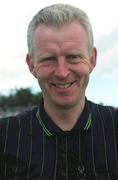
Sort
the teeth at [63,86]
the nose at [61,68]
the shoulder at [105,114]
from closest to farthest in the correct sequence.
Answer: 1. the nose at [61,68]
2. the teeth at [63,86]
3. the shoulder at [105,114]

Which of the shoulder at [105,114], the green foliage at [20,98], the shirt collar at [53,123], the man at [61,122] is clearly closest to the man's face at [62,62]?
the man at [61,122]

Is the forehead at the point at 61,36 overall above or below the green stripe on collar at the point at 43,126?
above

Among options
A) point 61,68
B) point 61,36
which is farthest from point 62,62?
point 61,36

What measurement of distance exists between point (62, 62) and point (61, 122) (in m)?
0.55

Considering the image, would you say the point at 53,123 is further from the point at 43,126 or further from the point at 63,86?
the point at 63,86

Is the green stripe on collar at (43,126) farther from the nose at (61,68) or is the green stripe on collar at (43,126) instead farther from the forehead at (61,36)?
the forehead at (61,36)

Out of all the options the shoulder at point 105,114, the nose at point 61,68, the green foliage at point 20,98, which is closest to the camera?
the nose at point 61,68

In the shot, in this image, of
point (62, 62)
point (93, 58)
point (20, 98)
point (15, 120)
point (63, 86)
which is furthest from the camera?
point (20, 98)

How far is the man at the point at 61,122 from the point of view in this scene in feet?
13.4

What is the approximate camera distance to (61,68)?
158 inches

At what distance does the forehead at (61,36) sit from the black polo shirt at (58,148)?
0.55 meters

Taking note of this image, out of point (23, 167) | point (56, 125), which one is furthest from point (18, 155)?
point (56, 125)

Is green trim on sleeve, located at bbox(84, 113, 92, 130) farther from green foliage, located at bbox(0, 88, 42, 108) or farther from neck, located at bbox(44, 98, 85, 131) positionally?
green foliage, located at bbox(0, 88, 42, 108)

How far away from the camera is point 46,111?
14.5 ft
